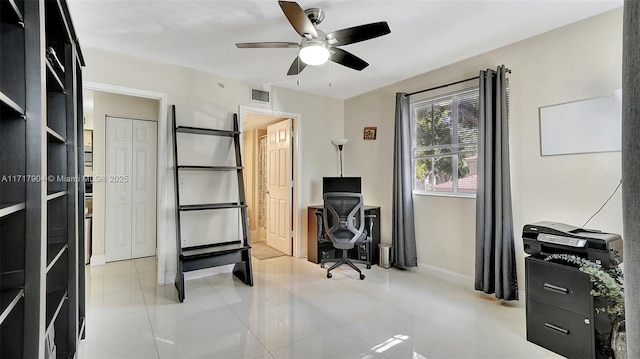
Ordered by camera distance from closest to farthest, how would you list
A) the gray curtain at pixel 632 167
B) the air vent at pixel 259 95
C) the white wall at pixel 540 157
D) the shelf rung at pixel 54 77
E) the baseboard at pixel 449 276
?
the gray curtain at pixel 632 167 < the shelf rung at pixel 54 77 < the white wall at pixel 540 157 < the baseboard at pixel 449 276 < the air vent at pixel 259 95

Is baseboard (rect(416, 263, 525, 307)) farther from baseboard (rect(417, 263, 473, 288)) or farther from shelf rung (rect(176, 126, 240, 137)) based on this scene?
shelf rung (rect(176, 126, 240, 137))

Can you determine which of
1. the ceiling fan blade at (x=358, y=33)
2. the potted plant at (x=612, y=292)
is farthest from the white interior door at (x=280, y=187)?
the potted plant at (x=612, y=292)

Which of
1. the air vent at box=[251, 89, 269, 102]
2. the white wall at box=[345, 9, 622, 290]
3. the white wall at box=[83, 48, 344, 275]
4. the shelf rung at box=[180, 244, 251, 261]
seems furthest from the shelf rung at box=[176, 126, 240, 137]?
the white wall at box=[345, 9, 622, 290]

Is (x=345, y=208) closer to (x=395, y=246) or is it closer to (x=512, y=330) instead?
(x=395, y=246)

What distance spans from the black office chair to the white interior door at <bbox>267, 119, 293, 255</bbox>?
3.32 feet

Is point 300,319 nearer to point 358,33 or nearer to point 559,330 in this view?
point 559,330

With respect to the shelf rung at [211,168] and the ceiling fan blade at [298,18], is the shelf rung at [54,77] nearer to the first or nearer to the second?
the ceiling fan blade at [298,18]

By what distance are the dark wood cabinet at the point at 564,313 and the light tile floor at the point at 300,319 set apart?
0.51 ft

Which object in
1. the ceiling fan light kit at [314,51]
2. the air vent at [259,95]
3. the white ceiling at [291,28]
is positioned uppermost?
the white ceiling at [291,28]

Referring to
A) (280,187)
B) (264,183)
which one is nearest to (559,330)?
(280,187)

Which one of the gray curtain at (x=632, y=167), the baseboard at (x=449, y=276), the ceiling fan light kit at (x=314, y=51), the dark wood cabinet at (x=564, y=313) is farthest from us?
the baseboard at (x=449, y=276)

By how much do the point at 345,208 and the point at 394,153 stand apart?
0.98 meters

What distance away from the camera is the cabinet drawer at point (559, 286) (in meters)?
1.98

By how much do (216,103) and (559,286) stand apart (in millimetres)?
3781
